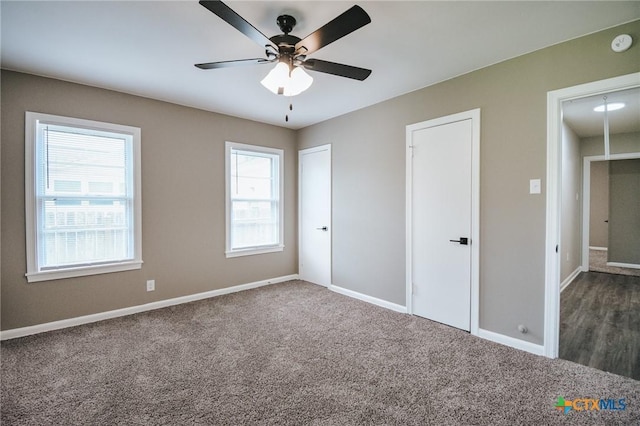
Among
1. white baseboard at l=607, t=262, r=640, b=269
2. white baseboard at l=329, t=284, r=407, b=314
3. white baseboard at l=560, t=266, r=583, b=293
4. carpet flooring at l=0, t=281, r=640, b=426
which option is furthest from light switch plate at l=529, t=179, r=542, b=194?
white baseboard at l=607, t=262, r=640, b=269

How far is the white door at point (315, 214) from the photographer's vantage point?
14.8 ft

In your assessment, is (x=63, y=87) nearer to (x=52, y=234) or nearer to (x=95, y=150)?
(x=95, y=150)

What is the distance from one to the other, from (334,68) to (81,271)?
3.29m

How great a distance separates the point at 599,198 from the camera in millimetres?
6895

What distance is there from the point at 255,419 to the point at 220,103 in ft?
11.2

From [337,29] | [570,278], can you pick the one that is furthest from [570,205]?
[337,29]

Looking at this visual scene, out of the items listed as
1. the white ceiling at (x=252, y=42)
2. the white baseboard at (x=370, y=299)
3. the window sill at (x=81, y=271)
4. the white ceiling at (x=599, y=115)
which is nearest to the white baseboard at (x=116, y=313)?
the window sill at (x=81, y=271)

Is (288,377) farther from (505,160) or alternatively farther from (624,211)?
(624,211)

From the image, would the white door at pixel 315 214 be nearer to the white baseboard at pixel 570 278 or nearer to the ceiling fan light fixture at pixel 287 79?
the ceiling fan light fixture at pixel 287 79

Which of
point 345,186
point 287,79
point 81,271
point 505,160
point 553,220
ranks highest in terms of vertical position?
point 287,79

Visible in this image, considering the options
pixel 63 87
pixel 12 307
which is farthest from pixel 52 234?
pixel 63 87

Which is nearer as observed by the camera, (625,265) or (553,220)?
(553,220)

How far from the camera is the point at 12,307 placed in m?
2.85

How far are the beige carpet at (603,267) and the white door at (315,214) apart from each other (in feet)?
16.9
